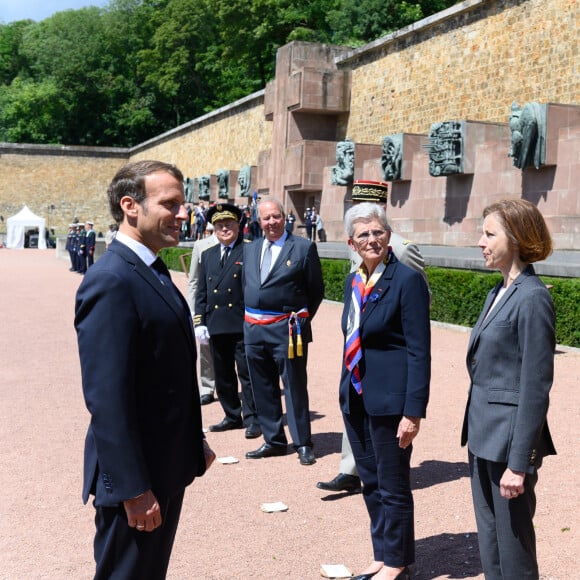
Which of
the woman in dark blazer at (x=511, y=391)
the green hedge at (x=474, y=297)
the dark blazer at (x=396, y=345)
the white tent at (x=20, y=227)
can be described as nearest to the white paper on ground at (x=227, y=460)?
the dark blazer at (x=396, y=345)

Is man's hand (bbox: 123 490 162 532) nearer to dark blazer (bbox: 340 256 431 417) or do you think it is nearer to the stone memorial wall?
dark blazer (bbox: 340 256 431 417)

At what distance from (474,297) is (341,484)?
7.04m

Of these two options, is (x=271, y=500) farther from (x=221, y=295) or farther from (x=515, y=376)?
(x=515, y=376)

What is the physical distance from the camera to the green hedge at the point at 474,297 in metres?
10.1

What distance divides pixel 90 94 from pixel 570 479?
6142cm

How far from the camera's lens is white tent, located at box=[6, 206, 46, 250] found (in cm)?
4600

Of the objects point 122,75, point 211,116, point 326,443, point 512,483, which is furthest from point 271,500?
point 122,75

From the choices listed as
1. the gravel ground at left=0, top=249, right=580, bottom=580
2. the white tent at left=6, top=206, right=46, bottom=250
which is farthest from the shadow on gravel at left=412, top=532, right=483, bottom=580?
the white tent at left=6, top=206, right=46, bottom=250

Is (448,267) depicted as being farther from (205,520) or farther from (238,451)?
(205,520)

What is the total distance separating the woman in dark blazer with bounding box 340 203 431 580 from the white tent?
44310 millimetres

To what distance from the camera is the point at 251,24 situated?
44812 millimetres

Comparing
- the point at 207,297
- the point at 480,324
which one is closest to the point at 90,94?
the point at 207,297

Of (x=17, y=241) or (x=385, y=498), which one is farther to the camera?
(x=17, y=241)

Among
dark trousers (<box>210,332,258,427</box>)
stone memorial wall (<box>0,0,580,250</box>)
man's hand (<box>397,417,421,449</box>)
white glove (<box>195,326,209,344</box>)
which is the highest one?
stone memorial wall (<box>0,0,580,250</box>)
